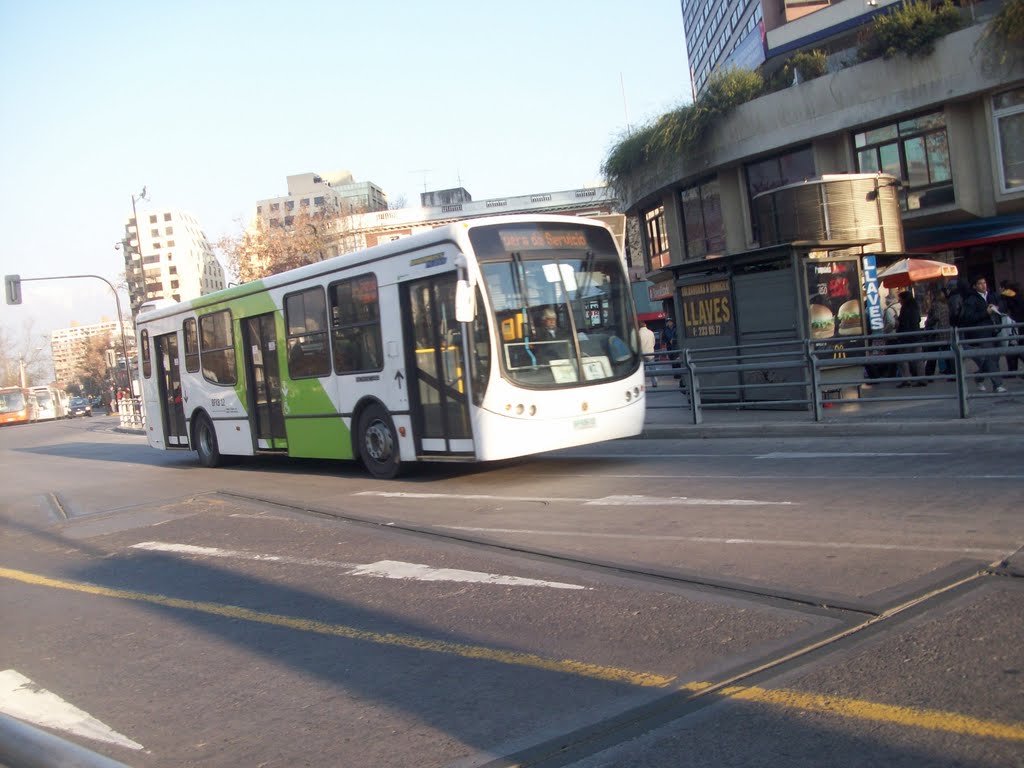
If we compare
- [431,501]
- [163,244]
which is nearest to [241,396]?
[431,501]

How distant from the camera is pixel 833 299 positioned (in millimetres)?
16062

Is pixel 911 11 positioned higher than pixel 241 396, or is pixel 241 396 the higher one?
pixel 911 11

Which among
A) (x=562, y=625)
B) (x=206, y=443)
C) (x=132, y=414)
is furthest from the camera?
(x=132, y=414)

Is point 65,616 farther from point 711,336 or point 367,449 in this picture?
point 711,336

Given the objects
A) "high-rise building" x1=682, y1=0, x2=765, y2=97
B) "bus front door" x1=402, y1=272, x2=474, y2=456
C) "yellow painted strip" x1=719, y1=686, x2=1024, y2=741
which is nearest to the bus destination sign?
"bus front door" x1=402, y1=272, x2=474, y2=456

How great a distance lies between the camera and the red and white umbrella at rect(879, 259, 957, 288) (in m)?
18.8

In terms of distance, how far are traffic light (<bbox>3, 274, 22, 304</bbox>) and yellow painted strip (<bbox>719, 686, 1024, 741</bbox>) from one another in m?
40.8

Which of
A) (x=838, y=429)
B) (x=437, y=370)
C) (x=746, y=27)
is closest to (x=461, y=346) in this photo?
(x=437, y=370)

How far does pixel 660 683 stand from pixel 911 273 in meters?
16.8

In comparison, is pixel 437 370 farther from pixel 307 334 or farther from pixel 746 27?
pixel 746 27

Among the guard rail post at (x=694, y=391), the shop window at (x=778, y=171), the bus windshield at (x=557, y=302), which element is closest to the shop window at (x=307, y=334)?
the bus windshield at (x=557, y=302)

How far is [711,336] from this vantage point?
1727cm

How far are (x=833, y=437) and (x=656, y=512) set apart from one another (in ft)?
18.6

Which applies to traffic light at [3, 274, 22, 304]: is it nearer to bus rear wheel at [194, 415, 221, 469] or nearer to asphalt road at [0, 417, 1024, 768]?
bus rear wheel at [194, 415, 221, 469]
